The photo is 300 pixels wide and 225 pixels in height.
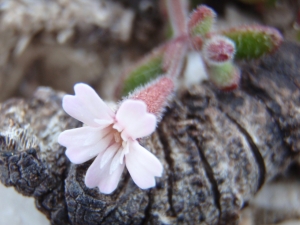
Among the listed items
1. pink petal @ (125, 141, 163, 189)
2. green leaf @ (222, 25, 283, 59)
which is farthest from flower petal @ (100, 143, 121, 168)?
green leaf @ (222, 25, 283, 59)

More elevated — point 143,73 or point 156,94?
point 156,94

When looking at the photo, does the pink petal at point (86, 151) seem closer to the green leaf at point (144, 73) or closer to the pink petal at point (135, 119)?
the pink petal at point (135, 119)

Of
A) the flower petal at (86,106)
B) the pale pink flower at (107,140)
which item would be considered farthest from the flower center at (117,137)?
the flower petal at (86,106)

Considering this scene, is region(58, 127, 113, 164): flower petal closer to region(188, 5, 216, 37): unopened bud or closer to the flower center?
the flower center

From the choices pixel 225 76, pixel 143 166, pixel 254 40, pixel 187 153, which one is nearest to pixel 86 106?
pixel 143 166

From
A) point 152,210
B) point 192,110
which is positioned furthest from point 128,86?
point 152,210

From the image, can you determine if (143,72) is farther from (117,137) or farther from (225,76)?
(117,137)
